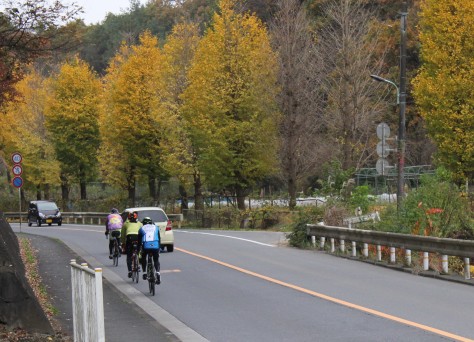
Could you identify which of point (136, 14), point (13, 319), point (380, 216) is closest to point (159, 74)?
point (380, 216)

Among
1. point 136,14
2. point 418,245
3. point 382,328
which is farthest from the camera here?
point 136,14

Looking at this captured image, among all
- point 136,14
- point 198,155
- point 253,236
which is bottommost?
point 253,236

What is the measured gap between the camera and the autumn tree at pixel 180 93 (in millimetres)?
45906

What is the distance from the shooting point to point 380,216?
75.3ft

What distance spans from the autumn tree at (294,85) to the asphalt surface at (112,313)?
20.4 meters

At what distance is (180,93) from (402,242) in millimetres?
31114

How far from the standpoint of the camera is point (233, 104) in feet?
140

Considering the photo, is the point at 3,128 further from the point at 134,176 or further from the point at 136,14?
the point at 136,14

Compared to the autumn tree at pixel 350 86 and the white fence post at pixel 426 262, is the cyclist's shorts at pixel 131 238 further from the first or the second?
the autumn tree at pixel 350 86

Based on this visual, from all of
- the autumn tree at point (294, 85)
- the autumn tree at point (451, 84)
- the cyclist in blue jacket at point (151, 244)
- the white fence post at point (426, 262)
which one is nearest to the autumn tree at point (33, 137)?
the autumn tree at point (294, 85)

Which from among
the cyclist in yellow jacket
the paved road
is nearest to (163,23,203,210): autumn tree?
the paved road

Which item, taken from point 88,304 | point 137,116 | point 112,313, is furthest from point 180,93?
point 88,304

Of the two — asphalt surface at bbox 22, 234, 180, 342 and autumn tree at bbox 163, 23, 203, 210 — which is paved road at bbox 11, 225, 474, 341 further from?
autumn tree at bbox 163, 23, 203, 210

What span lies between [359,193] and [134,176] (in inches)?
1210
